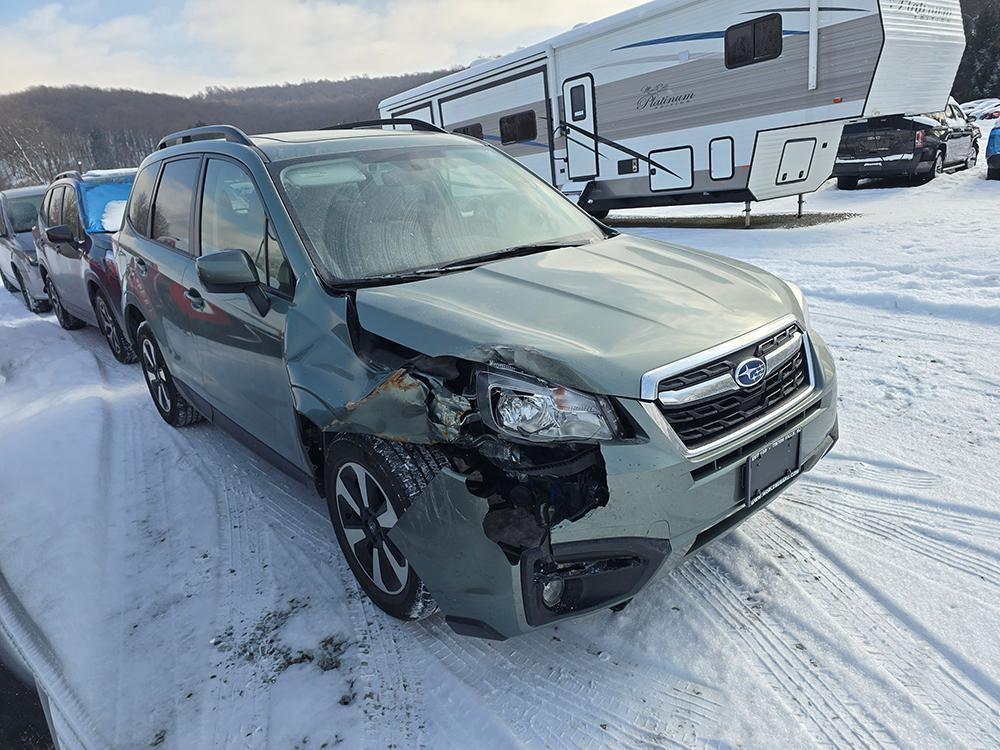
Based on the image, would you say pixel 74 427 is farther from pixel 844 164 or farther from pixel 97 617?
pixel 844 164

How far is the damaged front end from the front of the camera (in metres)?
2.10

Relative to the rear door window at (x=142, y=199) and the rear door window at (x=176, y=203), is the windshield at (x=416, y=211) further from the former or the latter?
the rear door window at (x=142, y=199)

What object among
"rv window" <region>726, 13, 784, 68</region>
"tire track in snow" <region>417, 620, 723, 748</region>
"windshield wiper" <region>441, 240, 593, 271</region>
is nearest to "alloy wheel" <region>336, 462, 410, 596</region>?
"tire track in snow" <region>417, 620, 723, 748</region>

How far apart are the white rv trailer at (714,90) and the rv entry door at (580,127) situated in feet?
0.08

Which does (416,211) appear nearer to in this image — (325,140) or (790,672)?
(325,140)

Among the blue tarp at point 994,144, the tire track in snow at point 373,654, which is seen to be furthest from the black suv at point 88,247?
the blue tarp at point 994,144

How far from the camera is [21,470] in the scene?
172 inches

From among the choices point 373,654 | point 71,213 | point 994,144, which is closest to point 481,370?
point 373,654

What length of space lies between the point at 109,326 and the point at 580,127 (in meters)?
8.84

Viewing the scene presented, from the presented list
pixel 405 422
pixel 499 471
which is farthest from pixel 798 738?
pixel 405 422

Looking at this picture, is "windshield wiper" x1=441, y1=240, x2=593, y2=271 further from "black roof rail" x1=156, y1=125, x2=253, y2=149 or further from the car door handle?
the car door handle

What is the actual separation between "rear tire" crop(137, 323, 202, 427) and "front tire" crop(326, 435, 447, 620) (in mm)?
2510

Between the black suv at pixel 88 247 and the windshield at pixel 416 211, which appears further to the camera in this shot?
the black suv at pixel 88 247

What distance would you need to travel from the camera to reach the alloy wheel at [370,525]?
8.25 feet
